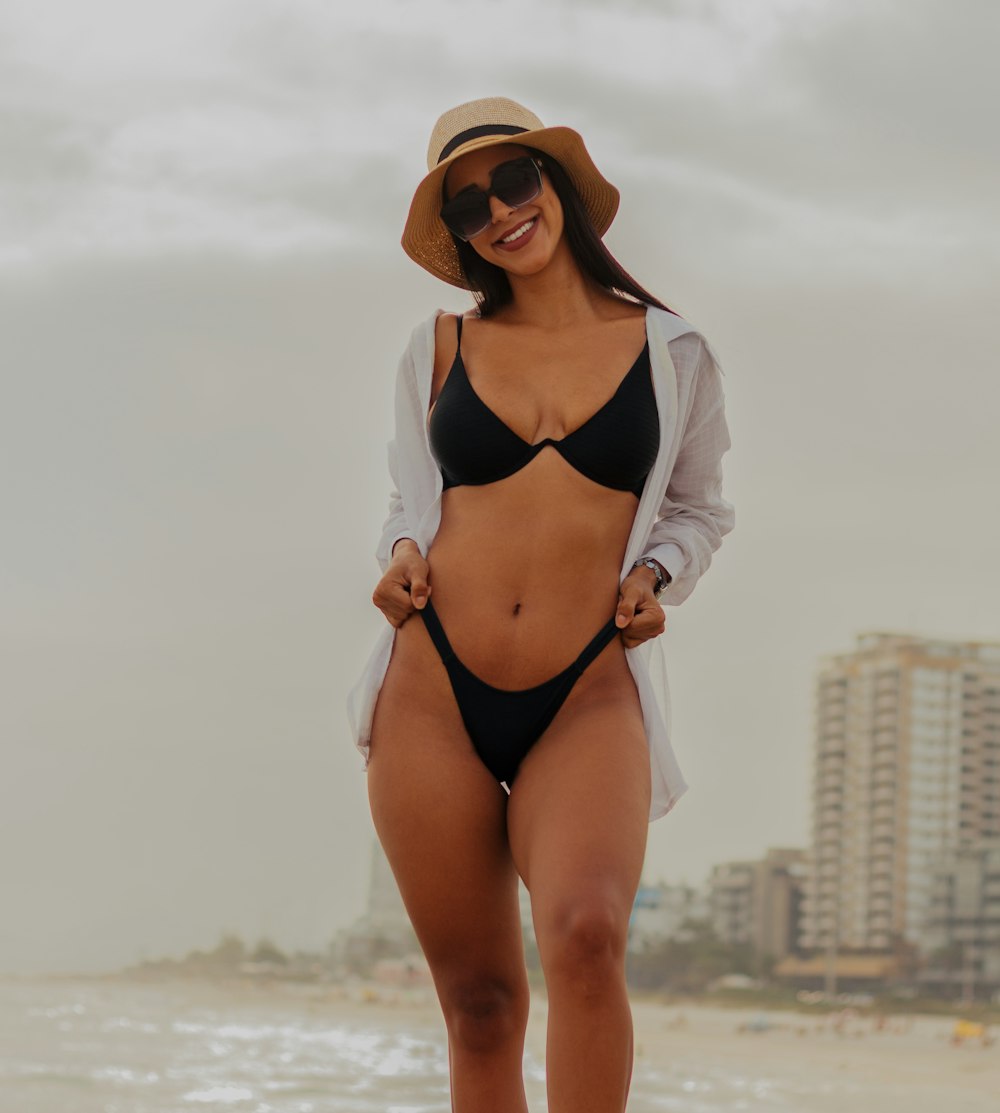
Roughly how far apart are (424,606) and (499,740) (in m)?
0.26

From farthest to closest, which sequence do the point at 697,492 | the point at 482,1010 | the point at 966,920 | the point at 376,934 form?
the point at 966,920 → the point at 376,934 → the point at 697,492 → the point at 482,1010

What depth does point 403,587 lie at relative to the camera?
8.48ft

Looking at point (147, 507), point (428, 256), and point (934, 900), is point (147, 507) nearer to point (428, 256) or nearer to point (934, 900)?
point (934, 900)

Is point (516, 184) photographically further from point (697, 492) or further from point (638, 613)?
point (638, 613)

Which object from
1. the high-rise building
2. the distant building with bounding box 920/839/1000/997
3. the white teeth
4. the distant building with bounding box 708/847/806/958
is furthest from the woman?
the high-rise building

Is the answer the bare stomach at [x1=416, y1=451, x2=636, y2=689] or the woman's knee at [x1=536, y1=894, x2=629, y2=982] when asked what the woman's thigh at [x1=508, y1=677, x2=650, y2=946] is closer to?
the woman's knee at [x1=536, y1=894, x2=629, y2=982]

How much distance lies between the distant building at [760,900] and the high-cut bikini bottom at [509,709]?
71.1 metres

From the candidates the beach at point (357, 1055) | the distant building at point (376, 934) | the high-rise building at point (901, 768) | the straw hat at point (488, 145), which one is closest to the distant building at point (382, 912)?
the distant building at point (376, 934)

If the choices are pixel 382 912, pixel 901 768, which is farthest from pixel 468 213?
pixel 901 768

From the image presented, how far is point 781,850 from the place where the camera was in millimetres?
75562

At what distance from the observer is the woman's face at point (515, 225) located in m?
2.65

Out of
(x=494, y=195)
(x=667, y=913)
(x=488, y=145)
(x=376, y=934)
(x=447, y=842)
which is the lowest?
(x=447, y=842)

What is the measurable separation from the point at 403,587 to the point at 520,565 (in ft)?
0.69

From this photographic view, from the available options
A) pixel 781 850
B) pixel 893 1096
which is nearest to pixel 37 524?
pixel 781 850
